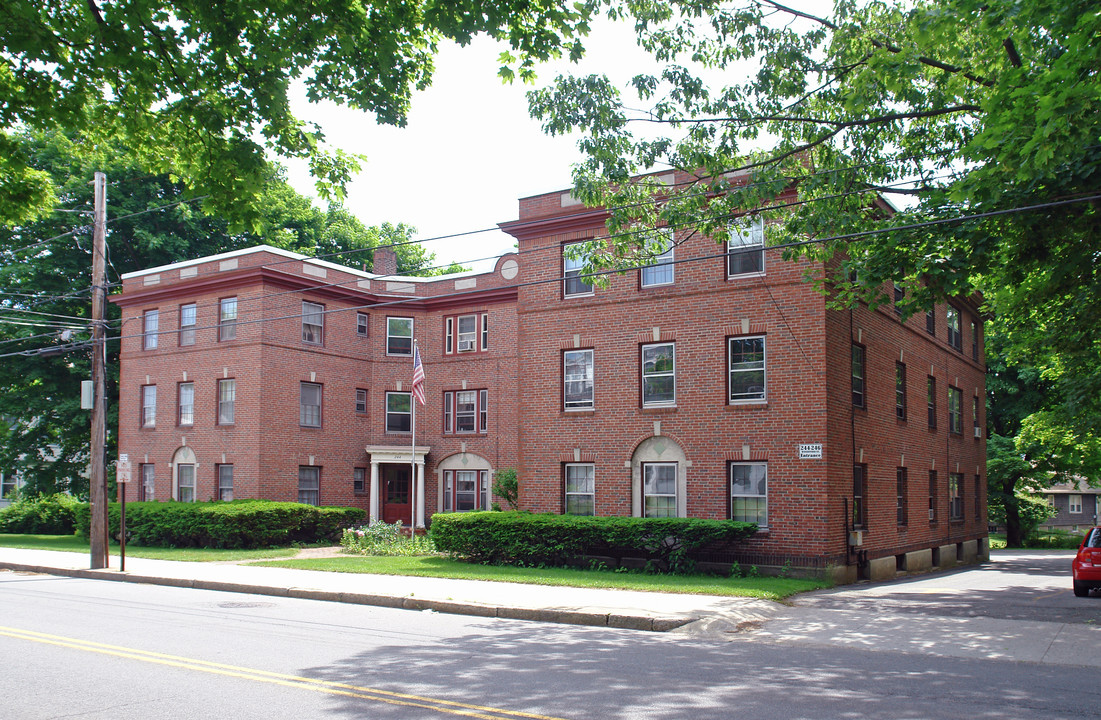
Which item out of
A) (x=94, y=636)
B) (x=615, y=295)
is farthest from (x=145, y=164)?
(x=615, y=295)

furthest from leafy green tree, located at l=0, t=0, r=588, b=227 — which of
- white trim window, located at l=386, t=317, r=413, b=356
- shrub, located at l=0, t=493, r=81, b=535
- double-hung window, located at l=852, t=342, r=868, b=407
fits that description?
shrub, located at l=0, t=493, r=81, b=535

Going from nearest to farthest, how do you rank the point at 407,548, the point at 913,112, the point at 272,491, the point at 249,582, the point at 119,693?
the point at 119,693 < the point at 913,112 < the point at 249,582 < the point at 407,548 < the point at 272,491

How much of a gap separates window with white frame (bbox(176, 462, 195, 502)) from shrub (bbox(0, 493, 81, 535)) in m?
8.49

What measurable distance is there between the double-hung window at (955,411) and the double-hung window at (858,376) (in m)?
9.68

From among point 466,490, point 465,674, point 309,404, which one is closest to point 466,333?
point 466,490

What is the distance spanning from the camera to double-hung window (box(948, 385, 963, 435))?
29906mm

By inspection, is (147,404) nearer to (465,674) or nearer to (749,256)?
(749,256)

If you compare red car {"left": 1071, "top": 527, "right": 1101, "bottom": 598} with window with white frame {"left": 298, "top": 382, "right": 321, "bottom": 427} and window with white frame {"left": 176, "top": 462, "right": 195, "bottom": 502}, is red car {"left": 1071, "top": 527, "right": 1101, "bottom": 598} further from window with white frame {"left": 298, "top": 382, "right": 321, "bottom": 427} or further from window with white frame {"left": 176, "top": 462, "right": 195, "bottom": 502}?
window with white frame {"left": 176, "top": 462, "right": 195, "bottom": 502}

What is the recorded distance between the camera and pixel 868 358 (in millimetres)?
22156

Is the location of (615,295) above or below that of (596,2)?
below

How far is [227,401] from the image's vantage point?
29.8 m

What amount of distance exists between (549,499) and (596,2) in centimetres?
1216

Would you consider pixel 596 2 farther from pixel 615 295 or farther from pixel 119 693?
pixel 119 693

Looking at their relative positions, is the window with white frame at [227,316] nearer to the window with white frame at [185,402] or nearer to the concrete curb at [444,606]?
the window with white frame at [185,402]
